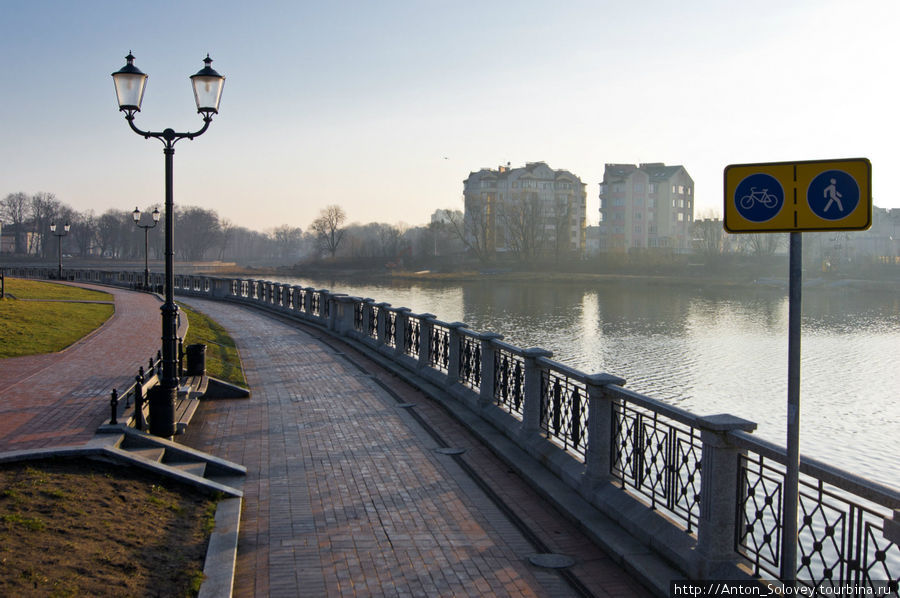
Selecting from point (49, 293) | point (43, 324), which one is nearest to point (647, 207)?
point (49, 293)

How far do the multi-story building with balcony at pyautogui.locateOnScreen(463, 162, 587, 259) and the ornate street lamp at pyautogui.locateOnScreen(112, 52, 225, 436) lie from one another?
7668 cm

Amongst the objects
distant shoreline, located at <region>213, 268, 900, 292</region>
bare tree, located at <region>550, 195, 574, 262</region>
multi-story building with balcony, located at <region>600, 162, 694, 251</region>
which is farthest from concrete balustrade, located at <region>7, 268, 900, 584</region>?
multi-story building with balcony, located at <region>600, 162, 694, 251</region>

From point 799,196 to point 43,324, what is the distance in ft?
66.9

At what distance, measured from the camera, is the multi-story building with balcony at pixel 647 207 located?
112m

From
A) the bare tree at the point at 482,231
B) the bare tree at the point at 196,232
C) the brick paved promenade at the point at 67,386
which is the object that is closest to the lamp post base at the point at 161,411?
the brick paved promenade at the point at 67,386

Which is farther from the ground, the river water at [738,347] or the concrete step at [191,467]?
the concrete step at [191,467]

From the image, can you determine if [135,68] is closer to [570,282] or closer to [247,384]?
[247,384]

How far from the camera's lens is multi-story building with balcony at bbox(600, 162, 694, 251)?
368ft

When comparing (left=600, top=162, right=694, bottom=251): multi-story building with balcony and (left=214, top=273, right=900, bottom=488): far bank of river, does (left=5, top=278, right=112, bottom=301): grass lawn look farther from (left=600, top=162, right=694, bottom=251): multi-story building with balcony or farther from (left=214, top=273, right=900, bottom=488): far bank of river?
(left=600, top=162, right=694, bottom=251): multi-story building with balcony

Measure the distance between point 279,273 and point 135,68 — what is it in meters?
86.3

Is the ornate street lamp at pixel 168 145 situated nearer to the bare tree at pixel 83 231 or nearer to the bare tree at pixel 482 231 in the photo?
the bare tree at pixel 482 231

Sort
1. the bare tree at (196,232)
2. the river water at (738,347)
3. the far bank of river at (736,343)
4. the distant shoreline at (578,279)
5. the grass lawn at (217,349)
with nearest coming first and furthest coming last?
1. the grass lawn at (217,349)
2. the river water at (738,347)
3. the far bank of river at (736,343)
4. the distant shoreline at (578,279)
5. the bare tree at (196,232)

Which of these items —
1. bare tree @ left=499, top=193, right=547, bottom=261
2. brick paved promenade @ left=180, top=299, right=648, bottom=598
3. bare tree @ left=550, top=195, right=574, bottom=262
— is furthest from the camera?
bare tree @ left=499, top=193, right=547, bottom=261

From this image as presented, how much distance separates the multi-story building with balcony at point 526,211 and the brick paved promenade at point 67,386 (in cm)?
7155
